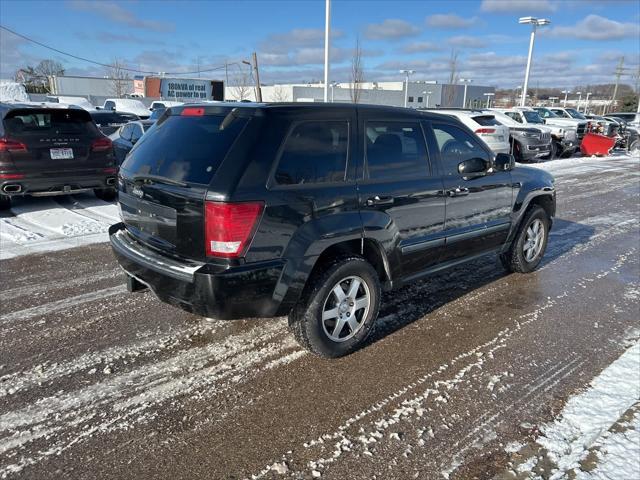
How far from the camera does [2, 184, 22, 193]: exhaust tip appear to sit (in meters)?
6.83

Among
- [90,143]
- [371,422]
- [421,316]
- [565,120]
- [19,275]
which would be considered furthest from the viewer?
[565,120]

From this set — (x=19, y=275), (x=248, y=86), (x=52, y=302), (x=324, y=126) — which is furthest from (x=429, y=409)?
(x=248, y=86)

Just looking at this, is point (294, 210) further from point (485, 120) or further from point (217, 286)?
point (485, 120)

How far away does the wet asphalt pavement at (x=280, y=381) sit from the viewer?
8.26ft

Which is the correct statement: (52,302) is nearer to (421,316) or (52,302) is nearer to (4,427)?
(4,427)

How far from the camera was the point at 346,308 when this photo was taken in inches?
139

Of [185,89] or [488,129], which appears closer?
[488,129]

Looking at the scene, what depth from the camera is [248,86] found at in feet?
207

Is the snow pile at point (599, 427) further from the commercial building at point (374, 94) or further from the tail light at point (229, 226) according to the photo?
the commercial building at point (374, 94)

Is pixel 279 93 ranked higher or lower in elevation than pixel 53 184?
higher

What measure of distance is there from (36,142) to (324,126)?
570cm

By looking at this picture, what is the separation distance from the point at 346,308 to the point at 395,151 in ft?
4.34

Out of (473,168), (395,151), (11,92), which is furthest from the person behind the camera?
(11,92)

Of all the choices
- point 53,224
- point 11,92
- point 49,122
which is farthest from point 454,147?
point 11,92
